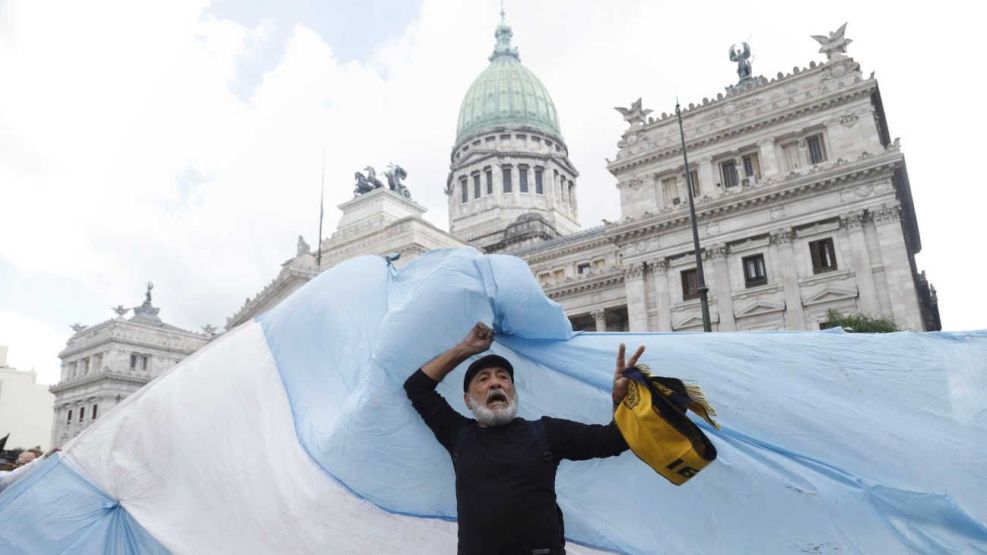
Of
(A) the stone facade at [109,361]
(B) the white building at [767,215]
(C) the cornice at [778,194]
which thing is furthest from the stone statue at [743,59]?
(A) the stone facade at [109,361]

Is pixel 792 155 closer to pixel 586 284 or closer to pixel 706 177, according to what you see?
pixel 706 177

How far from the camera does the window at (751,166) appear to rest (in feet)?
98.9

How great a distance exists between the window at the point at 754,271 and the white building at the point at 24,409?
81363 millimetres

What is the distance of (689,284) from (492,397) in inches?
1091

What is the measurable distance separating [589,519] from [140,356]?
70.4 meters

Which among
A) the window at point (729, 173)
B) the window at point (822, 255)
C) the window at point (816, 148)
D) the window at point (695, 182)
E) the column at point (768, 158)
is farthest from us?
the window at point (695, 182)

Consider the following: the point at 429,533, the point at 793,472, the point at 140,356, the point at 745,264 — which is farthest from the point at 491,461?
the point at 140,356

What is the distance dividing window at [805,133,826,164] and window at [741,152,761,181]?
207cm

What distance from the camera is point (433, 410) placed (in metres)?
3.74

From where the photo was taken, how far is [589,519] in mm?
3871

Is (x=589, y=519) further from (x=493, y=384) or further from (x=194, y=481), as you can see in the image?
(x=194, y=481)

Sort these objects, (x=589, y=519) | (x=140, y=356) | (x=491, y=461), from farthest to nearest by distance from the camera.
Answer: (x=140, y=356) < (x=589, y=519) < (x=491, y=461)

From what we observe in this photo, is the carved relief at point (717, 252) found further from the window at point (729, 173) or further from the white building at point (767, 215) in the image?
the window at point (729, 173)

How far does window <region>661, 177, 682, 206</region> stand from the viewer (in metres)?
31.7
